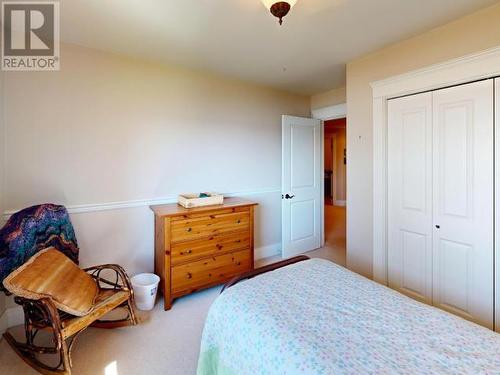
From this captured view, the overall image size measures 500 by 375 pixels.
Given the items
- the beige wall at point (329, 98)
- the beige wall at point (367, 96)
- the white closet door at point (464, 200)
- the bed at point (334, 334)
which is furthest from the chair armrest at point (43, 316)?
the beige wall at point (329, 98)

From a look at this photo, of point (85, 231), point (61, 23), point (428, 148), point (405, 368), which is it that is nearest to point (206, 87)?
point (61, 23)

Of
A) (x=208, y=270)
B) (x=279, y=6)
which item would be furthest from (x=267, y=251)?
(x=279, y=6)

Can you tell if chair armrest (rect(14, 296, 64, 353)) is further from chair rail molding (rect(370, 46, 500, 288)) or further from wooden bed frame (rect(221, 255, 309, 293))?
chair rail molding (rect(370, 46, 500, 288))

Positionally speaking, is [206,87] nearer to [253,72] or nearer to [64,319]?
[253,72]

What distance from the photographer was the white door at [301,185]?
3.71 meters

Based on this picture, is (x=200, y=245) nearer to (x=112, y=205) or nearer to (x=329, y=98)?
(x=112, y=205)

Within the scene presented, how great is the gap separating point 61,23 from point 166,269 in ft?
7.27

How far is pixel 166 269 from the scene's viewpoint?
2.43 meters

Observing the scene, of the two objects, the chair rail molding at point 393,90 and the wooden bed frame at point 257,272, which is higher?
the chair rail molding at point 393,90

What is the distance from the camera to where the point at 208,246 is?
267cm

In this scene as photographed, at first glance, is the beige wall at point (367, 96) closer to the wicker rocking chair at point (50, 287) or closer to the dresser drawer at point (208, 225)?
the dresser drawer at point (208, 225)

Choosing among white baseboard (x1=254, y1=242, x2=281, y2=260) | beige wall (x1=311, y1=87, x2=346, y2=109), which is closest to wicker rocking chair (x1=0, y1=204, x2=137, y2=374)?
white baseboard (x1=254, y1=242, x2=281, y2=260)

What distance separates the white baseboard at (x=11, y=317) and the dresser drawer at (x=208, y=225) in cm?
142

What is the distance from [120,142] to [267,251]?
245cm
